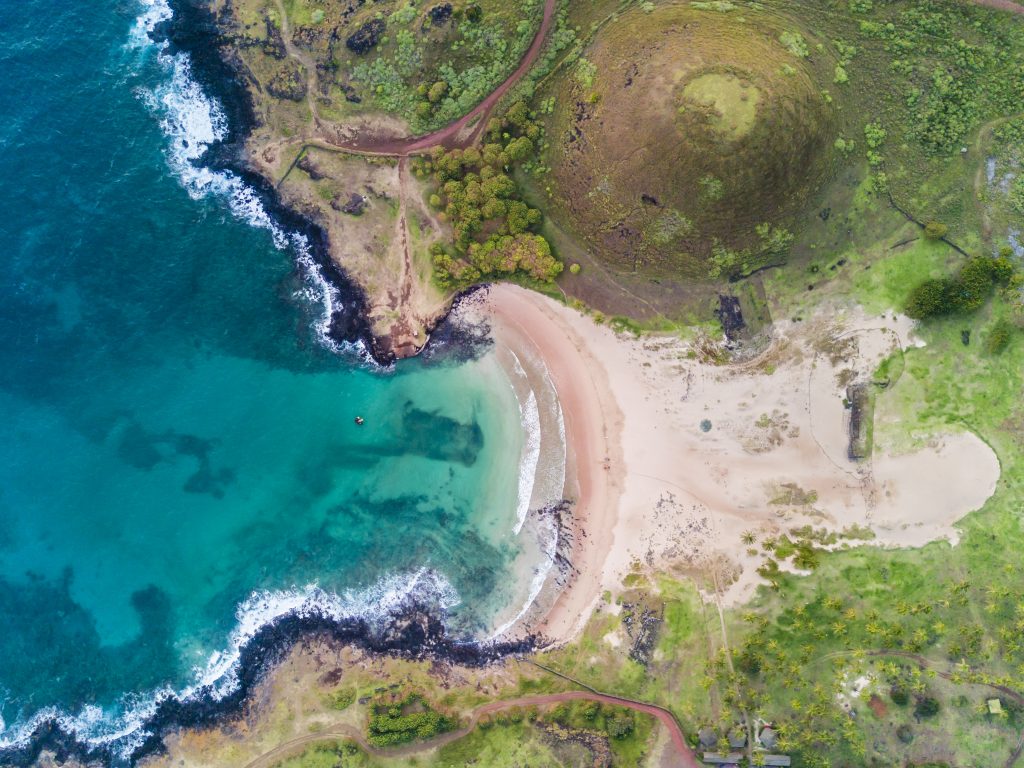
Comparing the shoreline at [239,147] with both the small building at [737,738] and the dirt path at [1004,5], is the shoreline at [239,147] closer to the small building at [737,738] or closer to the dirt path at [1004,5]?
the small building at [737,738]

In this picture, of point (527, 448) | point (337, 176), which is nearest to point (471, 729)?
point (527, 448)

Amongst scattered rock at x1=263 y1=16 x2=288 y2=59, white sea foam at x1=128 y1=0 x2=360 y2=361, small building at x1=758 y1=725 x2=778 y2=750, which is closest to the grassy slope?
scattered rock at x1=263 y1=16 x2=288 y2=59

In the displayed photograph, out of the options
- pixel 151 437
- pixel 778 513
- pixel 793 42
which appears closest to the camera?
pixel 793 42

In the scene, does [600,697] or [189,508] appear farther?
[189,508]

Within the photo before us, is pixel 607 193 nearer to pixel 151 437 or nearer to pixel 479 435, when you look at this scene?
pixel 479 435

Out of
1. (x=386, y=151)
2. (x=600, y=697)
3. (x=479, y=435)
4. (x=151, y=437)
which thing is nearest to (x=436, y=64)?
(x=386, y=151)

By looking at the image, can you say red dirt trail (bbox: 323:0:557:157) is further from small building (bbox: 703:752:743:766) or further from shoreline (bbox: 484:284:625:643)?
small building (bbox: 703:752:743:766)

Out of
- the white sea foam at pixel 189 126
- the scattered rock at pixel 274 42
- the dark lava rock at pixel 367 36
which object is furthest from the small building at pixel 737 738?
the scattered rock at pixel 274 42
